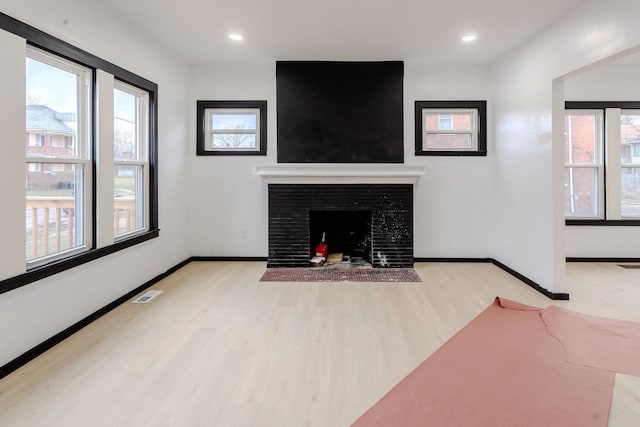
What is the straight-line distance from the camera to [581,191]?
16.9ft

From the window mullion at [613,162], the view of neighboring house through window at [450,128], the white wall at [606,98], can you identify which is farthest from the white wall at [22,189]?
the window mullion at [613,162]

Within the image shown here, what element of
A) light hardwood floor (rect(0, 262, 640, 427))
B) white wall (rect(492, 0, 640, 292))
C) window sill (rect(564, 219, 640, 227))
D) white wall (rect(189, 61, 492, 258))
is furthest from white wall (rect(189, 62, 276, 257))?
window sill (rect(564, 219, 640, 227))

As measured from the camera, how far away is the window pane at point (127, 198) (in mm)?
3654

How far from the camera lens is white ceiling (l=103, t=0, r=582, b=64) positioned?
10.7ft

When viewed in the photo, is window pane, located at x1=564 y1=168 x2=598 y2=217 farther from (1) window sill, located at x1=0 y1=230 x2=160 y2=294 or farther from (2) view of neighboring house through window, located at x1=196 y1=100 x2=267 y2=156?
(1) window sill, located at x1=0 y1=230 x2=160 y2=294

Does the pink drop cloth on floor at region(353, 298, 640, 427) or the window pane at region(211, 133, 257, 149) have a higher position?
the window pane at region(211, 133, 257, 149)

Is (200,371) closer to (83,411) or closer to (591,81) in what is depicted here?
(83,411)

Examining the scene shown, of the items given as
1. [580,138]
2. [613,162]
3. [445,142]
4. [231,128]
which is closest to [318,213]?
[231,128]

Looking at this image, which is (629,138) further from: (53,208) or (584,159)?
(53,208)

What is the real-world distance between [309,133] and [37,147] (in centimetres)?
302

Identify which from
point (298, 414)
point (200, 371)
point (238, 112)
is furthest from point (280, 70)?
point (298, 414)

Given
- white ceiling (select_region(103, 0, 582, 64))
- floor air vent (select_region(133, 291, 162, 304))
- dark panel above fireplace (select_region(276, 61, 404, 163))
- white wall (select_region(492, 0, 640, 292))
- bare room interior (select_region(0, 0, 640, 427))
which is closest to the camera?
bare room interior (select_region(0, 0, 640, 427))

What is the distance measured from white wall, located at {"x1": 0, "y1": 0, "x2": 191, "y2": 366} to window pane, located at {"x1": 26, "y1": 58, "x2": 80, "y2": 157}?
8.7 inches

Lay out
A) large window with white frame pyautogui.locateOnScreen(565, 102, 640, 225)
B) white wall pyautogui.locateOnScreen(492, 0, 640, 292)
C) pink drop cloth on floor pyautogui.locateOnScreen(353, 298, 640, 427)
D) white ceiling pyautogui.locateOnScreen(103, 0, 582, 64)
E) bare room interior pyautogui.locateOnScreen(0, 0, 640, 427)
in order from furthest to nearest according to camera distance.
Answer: large window with white frame pyautogui.locateOnScreen(565, 102, 640, 225) < white ceiling pyautogui.locateOnScreen(103, 0, 582, 64) < white wall pyautogui.locateOnScreen(492, 0, 640, 292) < bare room interior pyautogui.locateOnScreen(0, 0, 640, 427) < pink drop cloth on floor pyautogui.locateOnScreen(353, 298, 640, 427)
